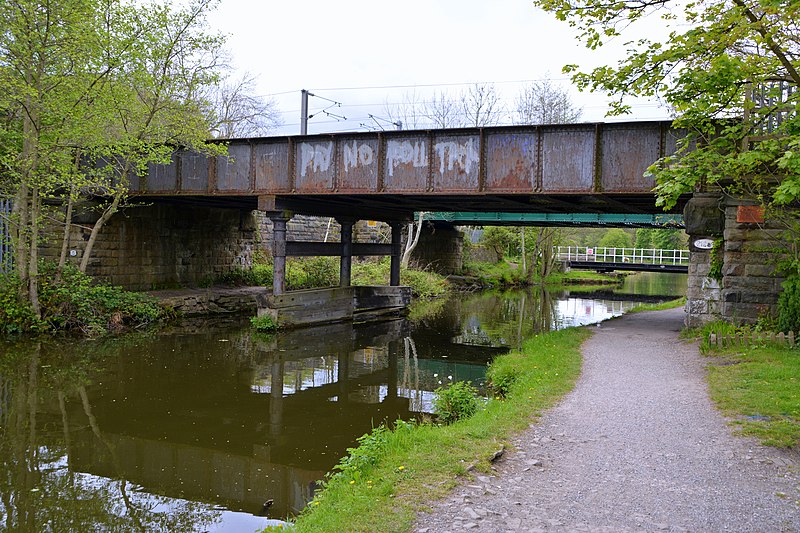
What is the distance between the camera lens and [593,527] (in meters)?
4.39

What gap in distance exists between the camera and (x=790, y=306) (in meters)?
11.3

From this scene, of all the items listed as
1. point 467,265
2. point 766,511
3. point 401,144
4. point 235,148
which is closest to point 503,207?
point 401,144

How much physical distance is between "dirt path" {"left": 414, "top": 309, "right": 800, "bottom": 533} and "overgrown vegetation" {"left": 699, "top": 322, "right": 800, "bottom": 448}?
26cm

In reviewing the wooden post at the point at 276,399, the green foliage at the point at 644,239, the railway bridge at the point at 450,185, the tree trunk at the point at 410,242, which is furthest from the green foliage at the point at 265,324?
the green foliage at the point at 644,239

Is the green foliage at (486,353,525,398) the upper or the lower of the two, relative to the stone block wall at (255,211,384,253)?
lower

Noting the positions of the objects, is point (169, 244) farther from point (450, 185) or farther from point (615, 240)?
point (615, 240)

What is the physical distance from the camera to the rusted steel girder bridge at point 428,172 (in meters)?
14.8

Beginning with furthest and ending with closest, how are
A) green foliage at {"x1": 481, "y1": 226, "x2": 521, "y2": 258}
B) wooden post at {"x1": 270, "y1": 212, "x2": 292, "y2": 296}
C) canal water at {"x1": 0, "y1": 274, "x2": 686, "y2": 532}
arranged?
green foliage at {"x1": 481, "y1": 226, "x2": 521, "y2": 258} < wooden post at {"x1": 270, "y1": 212, "x2": 292, "y2": 296} < canal water at {"x1": 0, "y1": 274, "x2": 686, "y2": 532}

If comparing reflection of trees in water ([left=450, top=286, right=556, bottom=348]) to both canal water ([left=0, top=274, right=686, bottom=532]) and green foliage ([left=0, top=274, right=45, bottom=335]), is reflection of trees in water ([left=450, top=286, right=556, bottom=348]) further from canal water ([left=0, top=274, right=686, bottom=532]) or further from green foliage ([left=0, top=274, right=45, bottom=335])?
green foliage ([left=0, top=274, right=45, bottom=335])

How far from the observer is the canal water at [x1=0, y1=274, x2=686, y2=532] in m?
6.21

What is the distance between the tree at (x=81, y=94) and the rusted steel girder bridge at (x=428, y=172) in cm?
168

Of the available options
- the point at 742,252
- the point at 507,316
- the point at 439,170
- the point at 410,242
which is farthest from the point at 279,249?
the point at 410,242

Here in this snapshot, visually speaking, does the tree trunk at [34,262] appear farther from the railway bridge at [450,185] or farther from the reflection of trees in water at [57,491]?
the reflection of trees in water at [57,491]

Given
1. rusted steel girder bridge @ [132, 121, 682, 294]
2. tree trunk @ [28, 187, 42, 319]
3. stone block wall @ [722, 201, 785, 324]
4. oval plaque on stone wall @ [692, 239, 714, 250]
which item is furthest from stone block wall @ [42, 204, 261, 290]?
stone block wall @ [722, 201, 785, 324]
